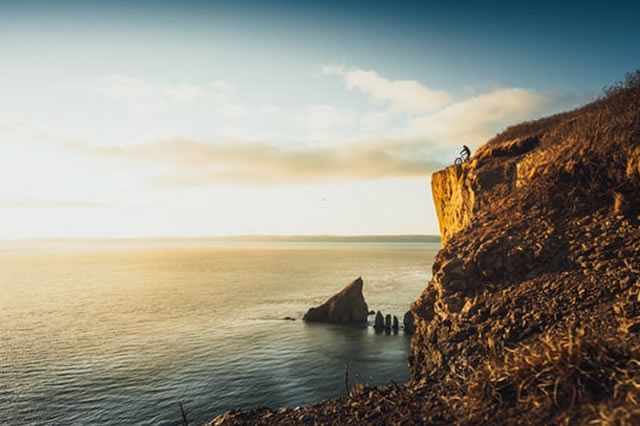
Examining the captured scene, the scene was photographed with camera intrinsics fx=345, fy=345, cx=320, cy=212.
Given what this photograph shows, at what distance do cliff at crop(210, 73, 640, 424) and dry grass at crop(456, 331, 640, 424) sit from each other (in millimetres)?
20

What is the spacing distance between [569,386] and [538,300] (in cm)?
566

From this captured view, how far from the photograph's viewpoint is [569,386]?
5.81 metres

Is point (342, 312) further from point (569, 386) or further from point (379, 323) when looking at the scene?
point (569, 386)

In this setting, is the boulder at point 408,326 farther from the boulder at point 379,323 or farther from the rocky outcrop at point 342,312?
the rocky outcrop at point 342,312

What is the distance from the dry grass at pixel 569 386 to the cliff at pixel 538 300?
20 millimetres

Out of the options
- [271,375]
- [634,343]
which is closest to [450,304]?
[634,343]

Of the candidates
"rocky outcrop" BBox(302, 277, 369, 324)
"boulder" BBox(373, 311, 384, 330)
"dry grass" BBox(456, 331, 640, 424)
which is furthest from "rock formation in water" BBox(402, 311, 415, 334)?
"dry grass" BBox(456, 331, 640, 424)

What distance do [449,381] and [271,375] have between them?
33573 mm

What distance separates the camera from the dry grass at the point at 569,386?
17.4ft

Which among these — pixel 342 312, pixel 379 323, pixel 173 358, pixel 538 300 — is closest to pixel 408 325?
pixel 379 323

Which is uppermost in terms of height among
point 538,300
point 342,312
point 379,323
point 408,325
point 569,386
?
point 538,300

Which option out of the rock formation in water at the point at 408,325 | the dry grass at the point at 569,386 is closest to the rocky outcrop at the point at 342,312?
→ the rock formation in water at the point at 408,325

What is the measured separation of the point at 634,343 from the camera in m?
6.71

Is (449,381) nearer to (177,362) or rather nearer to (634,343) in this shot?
(634,343)
